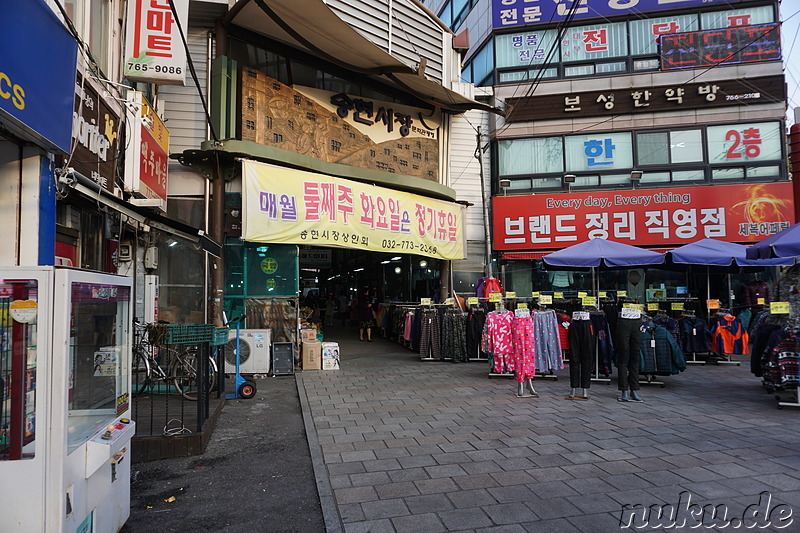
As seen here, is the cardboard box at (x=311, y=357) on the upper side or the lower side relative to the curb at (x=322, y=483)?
upper

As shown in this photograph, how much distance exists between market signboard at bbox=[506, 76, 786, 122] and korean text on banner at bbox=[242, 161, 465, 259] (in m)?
4.76

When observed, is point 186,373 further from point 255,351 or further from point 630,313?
point 630,313

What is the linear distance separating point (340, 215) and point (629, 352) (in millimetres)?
7304

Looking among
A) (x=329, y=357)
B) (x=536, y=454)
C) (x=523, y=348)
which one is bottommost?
(x=536, y=454)

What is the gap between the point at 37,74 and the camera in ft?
15.5

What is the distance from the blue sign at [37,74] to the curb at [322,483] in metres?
4.30

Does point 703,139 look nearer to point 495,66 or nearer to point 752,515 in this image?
point 495,66

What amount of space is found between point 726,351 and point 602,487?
946cm

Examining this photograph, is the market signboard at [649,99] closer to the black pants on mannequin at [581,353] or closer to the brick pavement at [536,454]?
the brick pavement at [536,454]

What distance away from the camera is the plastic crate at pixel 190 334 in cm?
613

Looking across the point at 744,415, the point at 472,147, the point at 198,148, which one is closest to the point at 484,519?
the point at 744,415

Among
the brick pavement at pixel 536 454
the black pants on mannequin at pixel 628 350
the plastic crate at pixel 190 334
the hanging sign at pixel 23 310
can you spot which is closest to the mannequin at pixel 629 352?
the black pants on mannequin at pixel 628 350

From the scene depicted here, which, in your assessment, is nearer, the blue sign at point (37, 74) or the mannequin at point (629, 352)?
the blue sign at point (37, 74)

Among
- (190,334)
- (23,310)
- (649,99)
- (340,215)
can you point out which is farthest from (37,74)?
(649,99)
